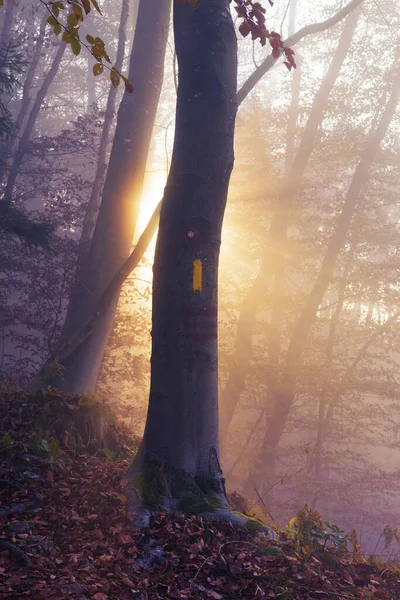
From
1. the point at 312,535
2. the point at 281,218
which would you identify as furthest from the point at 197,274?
the point at 281,218

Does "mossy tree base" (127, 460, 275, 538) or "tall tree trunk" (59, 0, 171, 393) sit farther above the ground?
"tall tree trunk" (59, 0, 171, 393)

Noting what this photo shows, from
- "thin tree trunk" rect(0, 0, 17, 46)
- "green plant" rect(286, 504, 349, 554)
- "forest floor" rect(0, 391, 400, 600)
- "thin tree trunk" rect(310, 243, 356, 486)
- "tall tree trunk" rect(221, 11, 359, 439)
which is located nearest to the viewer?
"forest floor" rect(0, 391, 400, 600)

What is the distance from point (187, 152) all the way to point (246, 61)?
86.2ft

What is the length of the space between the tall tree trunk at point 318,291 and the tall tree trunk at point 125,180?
8034mm

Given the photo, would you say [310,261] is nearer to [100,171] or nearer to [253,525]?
[100,171]

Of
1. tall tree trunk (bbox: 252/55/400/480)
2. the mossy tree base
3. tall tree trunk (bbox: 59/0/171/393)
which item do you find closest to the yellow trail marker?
the mossy tree base

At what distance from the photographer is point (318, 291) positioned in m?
17.1

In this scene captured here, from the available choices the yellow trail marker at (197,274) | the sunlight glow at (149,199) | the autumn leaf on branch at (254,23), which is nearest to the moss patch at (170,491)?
the yellow trail marker at (197,274)

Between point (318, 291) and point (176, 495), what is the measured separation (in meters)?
12.7

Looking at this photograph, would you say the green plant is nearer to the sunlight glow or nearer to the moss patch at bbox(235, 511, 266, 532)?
the moss patch at bbox(235, 511, 266, 532)

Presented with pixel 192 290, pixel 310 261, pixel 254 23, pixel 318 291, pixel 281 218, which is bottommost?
pixel 192 290

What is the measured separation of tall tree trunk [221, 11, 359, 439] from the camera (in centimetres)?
1700

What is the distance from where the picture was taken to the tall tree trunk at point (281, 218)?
17.0 metres

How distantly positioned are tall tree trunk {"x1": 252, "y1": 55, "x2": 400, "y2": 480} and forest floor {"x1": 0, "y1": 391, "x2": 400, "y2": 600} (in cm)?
1140
